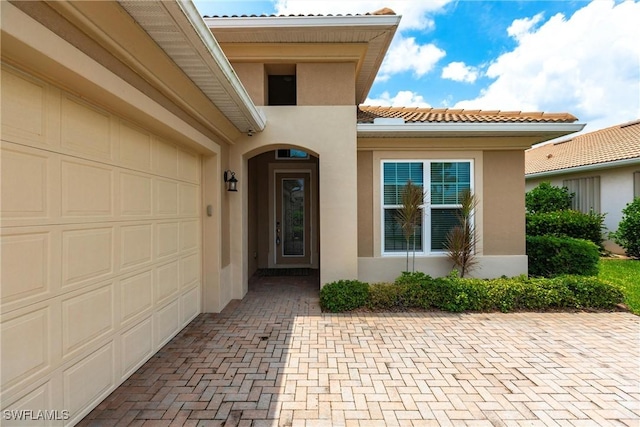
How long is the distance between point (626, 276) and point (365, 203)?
7724 mm

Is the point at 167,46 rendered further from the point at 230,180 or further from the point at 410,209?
the point at 410,209

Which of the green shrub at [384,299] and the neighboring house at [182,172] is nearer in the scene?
the neighboring house at [182,172]

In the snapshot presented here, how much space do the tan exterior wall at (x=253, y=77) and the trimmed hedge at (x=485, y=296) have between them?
4656 mm

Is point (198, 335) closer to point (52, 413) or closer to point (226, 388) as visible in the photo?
point (226, 388)

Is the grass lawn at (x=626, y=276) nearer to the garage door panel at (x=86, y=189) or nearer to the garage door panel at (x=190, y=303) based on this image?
the garage door panel at (x=190, y=303)

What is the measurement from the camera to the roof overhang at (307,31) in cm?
546

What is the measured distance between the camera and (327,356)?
382cm

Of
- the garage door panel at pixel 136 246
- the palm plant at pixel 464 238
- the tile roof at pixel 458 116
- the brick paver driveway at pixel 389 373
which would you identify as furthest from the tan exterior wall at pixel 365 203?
the garage door panel at pixel 136 246

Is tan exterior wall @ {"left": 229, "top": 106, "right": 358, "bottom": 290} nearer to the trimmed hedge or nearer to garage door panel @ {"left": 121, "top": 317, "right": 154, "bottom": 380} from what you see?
the trimmed hedge

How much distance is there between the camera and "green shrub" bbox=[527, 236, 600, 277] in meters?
6.70

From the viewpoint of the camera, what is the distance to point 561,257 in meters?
6.97

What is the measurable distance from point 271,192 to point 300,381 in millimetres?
6824

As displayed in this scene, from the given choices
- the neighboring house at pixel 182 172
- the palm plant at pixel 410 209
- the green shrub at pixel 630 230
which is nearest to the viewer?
the neighboring house at pixel 182 172

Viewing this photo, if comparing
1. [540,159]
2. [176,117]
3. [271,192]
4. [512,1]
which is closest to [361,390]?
[176,117]
